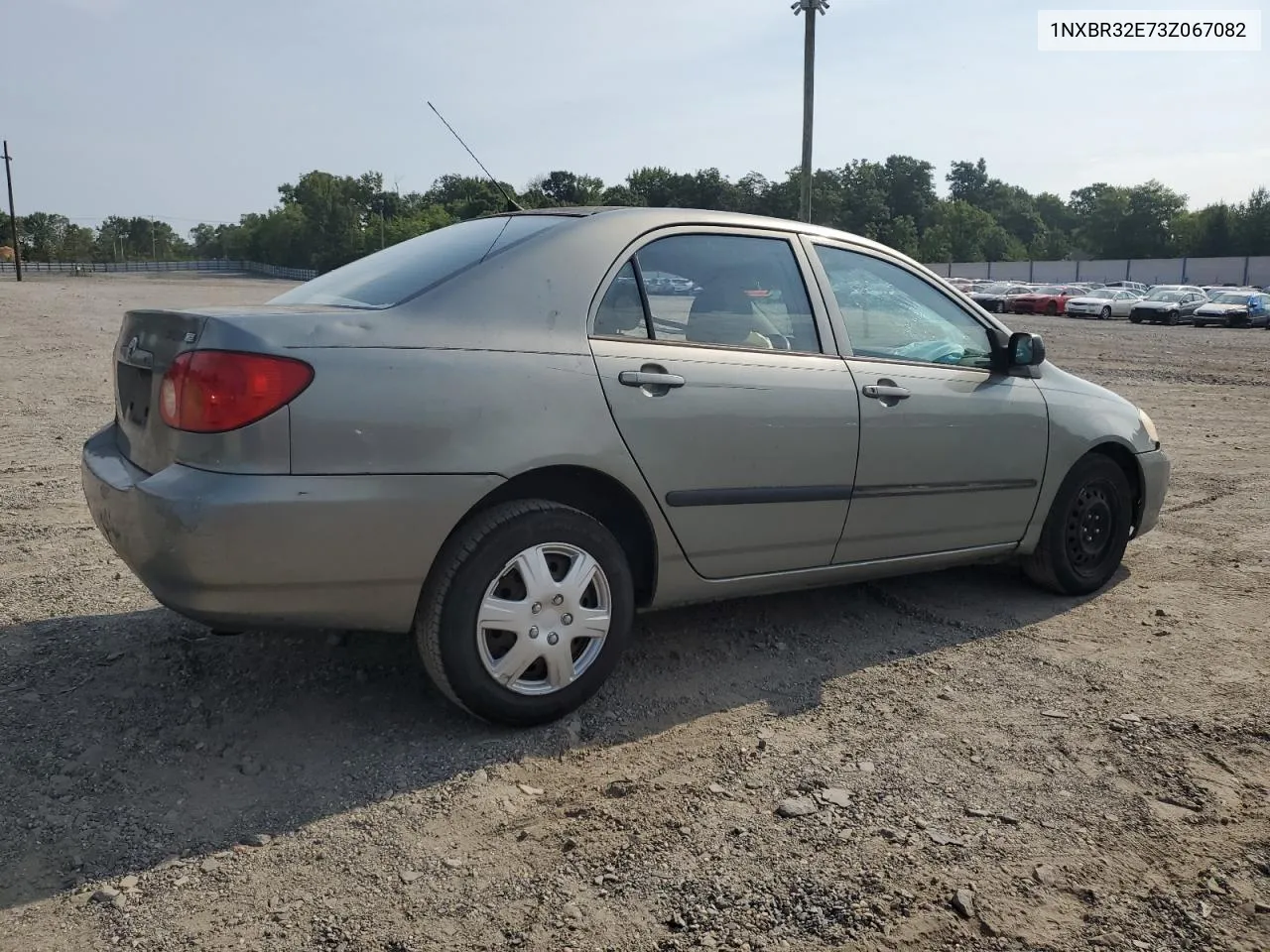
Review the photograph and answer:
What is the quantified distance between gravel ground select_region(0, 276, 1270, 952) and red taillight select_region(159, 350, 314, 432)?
1.04m

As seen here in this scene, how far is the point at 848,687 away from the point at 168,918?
2308 millimetres

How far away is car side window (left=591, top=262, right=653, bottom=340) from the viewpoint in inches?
135

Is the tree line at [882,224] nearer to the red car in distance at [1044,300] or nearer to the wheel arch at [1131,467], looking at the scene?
the red car in distance at [1044,300]

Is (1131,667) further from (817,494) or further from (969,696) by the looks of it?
(817,494)

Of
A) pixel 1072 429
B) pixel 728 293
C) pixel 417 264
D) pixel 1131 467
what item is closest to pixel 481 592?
pixel 417 264

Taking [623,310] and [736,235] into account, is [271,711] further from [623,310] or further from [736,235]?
[736,235]

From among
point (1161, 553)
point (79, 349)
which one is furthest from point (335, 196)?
point (1161, 553)

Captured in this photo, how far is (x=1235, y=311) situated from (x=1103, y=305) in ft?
20.8

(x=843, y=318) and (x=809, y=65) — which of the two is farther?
(x=809, y=65)

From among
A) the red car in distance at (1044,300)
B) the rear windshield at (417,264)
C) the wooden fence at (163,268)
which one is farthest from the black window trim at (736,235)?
the wooden fence at (163,268)

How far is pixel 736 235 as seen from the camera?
3.96 metres

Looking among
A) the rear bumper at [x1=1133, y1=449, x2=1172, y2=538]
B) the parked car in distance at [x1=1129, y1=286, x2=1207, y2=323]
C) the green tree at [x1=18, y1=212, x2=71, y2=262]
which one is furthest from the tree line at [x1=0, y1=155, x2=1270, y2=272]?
the rear bumper at [x1=1133, y1=449, x2=1172, y2=538]

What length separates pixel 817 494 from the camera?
3.87 meters

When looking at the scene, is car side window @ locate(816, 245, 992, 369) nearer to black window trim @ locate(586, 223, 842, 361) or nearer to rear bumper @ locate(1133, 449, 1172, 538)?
black window trim @ locate(586, 223, 842, 361)
